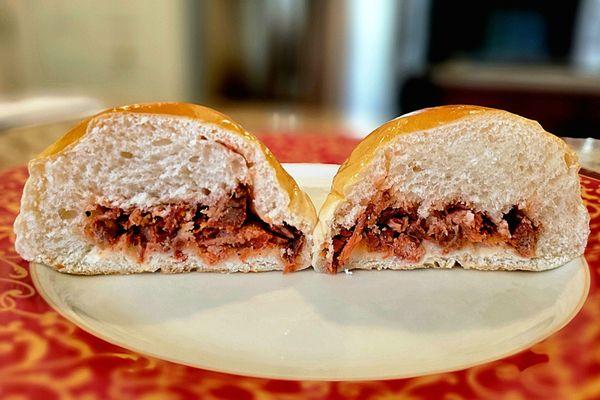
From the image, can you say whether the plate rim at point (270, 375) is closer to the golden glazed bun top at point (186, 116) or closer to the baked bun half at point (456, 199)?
the baked bun half at point (456, 199)

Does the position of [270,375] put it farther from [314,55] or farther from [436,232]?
[314,55]

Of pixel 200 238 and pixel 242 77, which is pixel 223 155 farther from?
pixel 242 77

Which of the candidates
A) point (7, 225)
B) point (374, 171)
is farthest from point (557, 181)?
point (7, 225)

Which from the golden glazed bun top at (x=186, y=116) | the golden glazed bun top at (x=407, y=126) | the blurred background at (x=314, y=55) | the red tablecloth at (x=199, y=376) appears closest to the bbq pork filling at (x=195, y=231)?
the golden glazed bun top at (x=186, y=116)

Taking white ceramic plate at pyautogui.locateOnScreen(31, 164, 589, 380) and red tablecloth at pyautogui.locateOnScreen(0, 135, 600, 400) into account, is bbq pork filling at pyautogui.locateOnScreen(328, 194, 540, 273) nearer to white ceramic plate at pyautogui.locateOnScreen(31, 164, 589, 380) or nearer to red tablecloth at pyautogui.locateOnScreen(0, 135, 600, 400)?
white ceramic plate at pyautogui.locateOnScreen(31, 164, 589, 380)

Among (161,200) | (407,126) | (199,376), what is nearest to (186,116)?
(161,200)

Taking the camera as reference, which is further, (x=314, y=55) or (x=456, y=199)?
(x=314, y=55)
